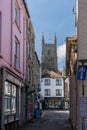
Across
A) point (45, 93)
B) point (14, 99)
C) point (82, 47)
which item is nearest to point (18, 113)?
point (14, 99)

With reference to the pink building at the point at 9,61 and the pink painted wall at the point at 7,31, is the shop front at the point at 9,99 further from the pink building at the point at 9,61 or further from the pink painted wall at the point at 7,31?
the pink painted wall at the point at 7,31

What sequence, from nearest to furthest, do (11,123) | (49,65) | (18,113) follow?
(11,123) → (18,113) → (49,65)

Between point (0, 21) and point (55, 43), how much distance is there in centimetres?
14350

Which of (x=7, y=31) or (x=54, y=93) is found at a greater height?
(x=7, y=31)

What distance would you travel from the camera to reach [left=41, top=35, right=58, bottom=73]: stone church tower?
481 feet

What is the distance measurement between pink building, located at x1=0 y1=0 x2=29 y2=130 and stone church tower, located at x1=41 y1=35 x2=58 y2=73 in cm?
11301

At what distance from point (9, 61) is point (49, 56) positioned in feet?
424

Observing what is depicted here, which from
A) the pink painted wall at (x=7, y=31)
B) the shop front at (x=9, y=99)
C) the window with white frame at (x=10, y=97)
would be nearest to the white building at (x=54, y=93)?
the shop front at (x=9, y=99)

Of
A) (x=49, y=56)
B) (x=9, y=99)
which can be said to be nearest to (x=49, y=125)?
(x=9, y=99)

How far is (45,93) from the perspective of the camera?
4065 inches

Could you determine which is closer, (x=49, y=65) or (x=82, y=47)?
(x=82, y=47)

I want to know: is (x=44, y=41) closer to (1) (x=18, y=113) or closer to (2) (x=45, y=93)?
(2) (x=45, y=93)

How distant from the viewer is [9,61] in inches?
959

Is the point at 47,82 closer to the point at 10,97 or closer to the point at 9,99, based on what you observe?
the point at 10,97
